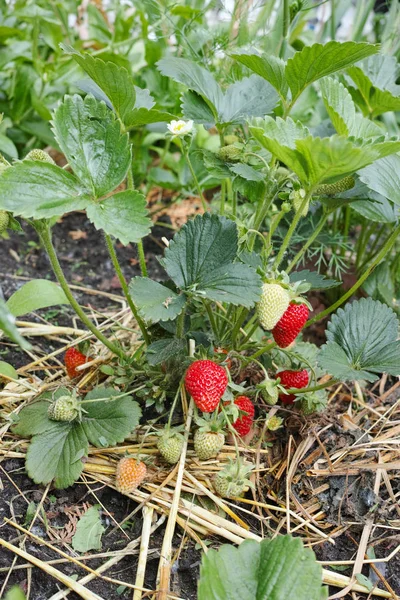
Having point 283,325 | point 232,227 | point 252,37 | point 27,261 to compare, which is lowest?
point 27,261

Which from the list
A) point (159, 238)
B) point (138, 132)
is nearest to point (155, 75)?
point (138, 132)

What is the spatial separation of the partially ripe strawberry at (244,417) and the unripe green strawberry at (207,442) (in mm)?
51

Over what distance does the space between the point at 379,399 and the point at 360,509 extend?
0.30 m

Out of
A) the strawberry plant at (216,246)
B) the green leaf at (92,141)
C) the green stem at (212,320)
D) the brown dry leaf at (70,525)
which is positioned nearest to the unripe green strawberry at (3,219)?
the strawberry plant at (216,246)

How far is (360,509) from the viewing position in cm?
103

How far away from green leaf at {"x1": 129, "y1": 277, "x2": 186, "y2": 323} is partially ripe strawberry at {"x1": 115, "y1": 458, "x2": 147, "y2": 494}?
247mm

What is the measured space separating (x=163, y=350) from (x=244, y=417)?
0.62ft

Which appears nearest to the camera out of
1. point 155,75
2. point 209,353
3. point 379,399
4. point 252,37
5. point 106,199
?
point 106,199

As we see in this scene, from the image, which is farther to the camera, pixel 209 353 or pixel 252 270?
pixel 209 353

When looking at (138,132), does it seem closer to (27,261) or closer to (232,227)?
(27,261)

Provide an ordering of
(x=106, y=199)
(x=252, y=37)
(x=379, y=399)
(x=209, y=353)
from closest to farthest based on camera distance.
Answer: (x=106, y=199) → (x=209, y=353) → (x=379, y=399) → (x=252, y=37)

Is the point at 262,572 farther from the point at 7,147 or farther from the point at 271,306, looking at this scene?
the point at 7,147

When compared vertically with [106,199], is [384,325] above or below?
below

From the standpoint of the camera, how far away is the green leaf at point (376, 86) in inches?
46.3
